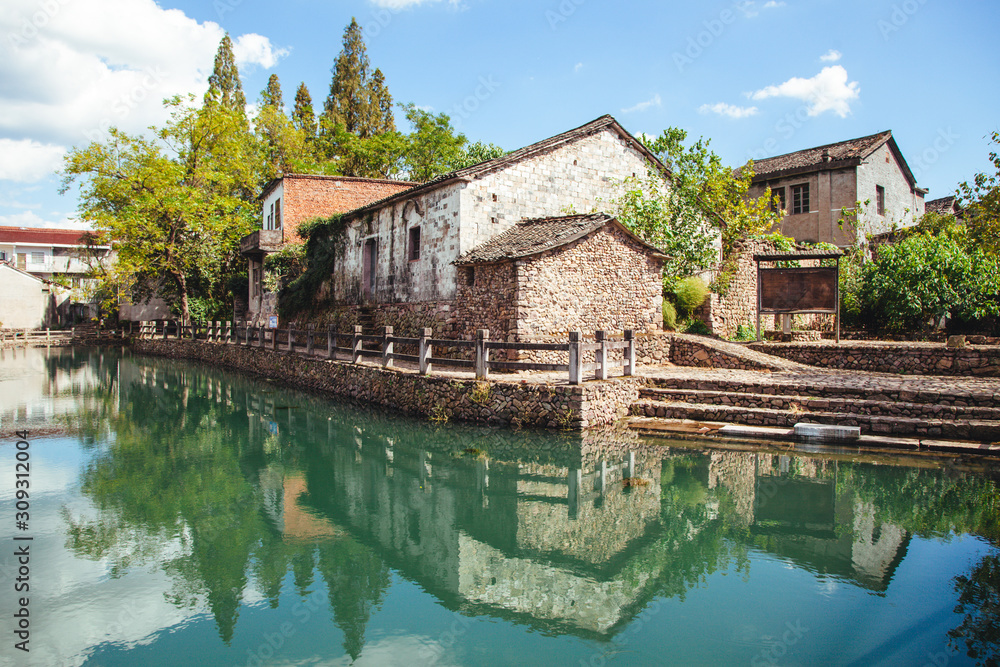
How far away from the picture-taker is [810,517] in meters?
6.62

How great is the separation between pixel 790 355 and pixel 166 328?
28590 mm

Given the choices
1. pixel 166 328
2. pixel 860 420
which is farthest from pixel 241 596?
pixel 166 328

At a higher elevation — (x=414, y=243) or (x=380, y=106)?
(x=380, y=106)

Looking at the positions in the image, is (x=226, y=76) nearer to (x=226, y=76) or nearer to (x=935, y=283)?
(x=226, y=76)

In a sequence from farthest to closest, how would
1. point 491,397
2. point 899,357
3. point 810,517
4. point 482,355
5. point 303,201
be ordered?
1. point 303,201
2. point 899,357
3. point 482,355
4. point 491,397
5. point 810,517

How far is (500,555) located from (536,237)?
9482mm

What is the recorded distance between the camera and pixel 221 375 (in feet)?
68.8

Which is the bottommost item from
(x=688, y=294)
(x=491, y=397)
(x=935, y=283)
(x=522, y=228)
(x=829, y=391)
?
(x=491, y=397)

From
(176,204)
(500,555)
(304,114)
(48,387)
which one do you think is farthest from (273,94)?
(500,555)

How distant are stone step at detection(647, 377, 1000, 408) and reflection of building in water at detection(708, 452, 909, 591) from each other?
2151mm

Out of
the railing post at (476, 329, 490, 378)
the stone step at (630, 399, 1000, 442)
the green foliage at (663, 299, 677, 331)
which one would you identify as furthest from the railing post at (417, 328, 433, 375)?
the green foliage at (663, 299, 677, 331)

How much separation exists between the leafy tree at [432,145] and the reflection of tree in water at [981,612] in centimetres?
3226

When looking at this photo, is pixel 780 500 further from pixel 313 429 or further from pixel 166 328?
pixel 166 328

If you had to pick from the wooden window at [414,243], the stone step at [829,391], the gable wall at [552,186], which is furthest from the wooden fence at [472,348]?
the gable wall at [552,186]
